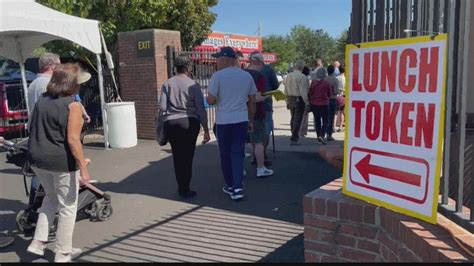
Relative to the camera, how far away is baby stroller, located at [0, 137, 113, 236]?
466cm

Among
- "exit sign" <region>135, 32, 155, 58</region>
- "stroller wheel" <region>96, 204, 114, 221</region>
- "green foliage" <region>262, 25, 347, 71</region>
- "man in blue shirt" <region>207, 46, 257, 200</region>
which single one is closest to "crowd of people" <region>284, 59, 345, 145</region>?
"exit sign" <region>135, 32, 155, 58</region>

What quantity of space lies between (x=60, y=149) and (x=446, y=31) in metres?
3.13

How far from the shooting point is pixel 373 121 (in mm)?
2406

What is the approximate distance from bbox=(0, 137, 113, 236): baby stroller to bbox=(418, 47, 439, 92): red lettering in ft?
11.8

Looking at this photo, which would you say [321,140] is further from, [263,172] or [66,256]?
[66,256]

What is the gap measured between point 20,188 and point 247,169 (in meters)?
3.46

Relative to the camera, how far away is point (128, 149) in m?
9.84

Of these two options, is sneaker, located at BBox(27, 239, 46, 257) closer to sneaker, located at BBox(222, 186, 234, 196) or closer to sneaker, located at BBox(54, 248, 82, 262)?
sneaker, located at BBox(54, 248, 82, 262)

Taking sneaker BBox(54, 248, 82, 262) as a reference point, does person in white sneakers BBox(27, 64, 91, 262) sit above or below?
above

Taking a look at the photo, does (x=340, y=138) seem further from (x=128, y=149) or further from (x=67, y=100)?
(x=67, y=100)

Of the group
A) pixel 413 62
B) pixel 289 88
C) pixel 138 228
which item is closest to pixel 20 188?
pixel 138 228

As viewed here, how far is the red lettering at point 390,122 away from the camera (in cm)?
226

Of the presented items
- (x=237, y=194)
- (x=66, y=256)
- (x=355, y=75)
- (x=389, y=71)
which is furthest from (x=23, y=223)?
(x=389, y=71)

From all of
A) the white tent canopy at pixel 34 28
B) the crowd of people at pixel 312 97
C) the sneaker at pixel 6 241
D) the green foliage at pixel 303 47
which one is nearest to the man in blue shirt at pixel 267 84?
the crowd of people at pixel 312 97
